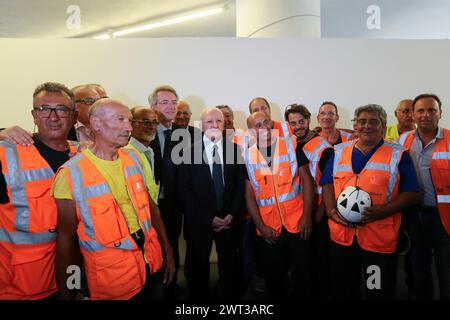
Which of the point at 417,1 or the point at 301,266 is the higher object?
the point at 417,1

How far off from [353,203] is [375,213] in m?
0.15

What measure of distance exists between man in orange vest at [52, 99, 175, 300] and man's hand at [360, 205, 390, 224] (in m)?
1.31

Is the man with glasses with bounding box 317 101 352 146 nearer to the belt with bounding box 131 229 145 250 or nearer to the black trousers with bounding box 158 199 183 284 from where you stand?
the black trousers with bounding box 158 199 183 284

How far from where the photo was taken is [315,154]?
2.45 metres

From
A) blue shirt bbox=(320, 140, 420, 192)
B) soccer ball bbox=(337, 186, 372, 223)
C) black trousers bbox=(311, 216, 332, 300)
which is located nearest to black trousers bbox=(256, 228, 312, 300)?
black trousers bbox=(311, 216, 332, 300)

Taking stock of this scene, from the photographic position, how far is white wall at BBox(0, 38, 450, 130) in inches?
134

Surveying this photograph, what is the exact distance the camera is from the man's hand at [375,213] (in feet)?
6.37

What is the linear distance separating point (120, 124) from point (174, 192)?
3.28ft

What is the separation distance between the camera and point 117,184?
5.00ft

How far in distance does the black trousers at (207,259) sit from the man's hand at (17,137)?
4.04ft

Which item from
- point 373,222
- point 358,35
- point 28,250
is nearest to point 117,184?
point 28,250

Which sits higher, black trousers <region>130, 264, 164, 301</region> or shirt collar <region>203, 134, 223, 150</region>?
shirt collar <region>203, 134, 223, 150</region>

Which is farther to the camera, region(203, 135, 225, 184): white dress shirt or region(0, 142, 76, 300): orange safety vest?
region(203, 135, 225, 184): white dress shirt

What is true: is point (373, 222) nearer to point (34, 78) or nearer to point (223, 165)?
point (223, 165)
